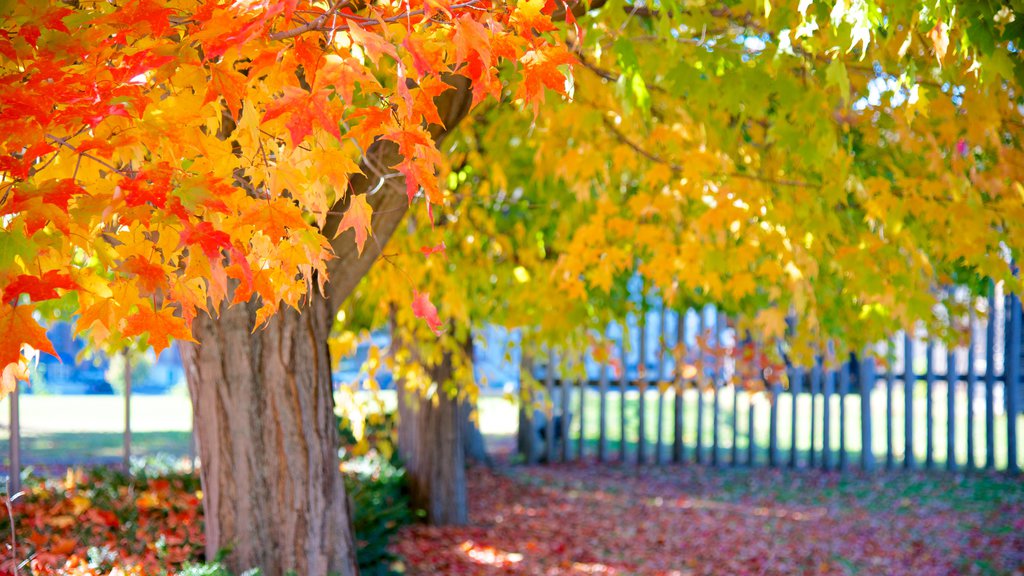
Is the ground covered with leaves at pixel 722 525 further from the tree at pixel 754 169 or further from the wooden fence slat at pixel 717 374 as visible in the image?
the tree at pixel 754 169

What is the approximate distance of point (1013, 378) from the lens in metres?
10.1

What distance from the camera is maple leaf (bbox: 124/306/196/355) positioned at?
2.12 meters

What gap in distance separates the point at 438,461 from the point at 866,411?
532 centimetres

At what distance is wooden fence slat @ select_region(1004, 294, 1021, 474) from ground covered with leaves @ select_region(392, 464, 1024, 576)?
0.39 m

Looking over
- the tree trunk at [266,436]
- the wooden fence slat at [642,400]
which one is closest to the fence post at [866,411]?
the wooden fence slat at [642,400]

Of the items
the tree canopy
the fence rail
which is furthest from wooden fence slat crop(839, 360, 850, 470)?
the tree canopy

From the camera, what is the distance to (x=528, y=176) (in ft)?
22.8

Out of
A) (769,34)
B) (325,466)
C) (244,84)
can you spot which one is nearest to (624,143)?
(769,34)

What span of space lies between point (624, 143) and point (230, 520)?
2.97 metres

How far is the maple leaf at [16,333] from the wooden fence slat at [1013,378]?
10199 millimetres

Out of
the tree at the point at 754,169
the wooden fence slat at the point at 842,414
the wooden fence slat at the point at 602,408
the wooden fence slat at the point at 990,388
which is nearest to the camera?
the tree at the point at 754,169

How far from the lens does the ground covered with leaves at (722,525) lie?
6926mm

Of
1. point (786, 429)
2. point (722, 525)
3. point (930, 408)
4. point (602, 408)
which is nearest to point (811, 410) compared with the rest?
point (930, 408)

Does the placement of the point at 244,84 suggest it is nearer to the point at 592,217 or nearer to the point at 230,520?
the point at 230,520
